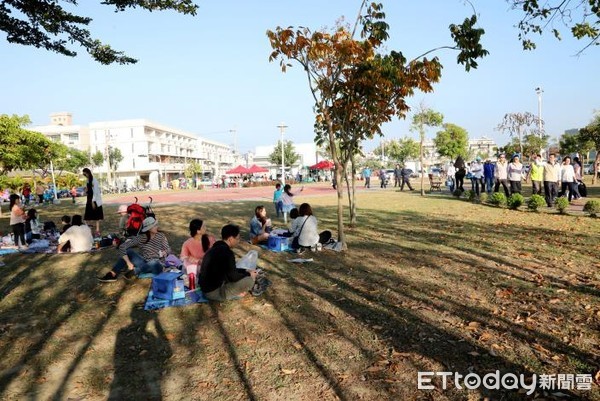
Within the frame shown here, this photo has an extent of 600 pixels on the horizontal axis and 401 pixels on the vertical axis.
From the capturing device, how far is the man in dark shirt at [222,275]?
5723mm

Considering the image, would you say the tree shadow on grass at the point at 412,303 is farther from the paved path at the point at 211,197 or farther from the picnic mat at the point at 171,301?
the paved path at the point at 211,197

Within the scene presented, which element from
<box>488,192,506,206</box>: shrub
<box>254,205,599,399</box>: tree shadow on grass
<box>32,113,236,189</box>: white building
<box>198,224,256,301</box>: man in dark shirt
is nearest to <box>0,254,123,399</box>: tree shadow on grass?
<box>198,224,256,301</box>: man in dark shirt

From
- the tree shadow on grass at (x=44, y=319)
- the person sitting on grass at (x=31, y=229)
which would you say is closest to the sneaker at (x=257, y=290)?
the tree shadow on grass at (x=44, y=319)

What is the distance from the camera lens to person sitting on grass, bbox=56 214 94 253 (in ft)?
30.6

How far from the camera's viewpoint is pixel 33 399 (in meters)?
3.66

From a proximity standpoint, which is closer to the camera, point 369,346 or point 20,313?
point 369,346

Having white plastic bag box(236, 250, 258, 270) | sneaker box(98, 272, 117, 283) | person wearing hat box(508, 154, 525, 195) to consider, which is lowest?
sneaker box(98, 272, 117, 283)

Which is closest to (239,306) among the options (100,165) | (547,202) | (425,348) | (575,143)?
(425,348)

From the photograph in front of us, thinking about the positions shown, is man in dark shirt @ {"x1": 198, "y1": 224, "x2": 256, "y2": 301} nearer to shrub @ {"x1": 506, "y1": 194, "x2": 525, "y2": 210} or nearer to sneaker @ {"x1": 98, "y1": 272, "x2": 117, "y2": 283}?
sneaker @ {"x1": 98, "y1": 272, "x2": 117, "y2": 283}

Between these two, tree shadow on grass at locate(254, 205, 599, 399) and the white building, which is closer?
tree shadow on grass at locate(254, 205, 599, 399)

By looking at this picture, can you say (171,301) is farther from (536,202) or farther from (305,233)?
(536,202)

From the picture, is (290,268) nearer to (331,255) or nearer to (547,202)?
(331,255)

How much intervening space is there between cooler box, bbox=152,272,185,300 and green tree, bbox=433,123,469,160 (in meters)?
58.2

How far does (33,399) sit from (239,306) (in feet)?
8.55
